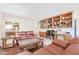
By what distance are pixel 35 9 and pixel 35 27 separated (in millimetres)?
289

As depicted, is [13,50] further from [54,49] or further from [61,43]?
[61,43]

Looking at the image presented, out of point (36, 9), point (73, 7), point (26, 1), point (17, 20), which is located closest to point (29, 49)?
point (17, 20)

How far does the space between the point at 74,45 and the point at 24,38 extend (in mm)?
796

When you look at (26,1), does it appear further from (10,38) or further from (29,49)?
(29,49)

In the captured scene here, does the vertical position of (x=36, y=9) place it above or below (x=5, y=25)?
above

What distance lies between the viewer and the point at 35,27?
198cm

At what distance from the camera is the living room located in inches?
75.9

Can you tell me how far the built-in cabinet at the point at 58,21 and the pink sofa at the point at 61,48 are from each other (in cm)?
25

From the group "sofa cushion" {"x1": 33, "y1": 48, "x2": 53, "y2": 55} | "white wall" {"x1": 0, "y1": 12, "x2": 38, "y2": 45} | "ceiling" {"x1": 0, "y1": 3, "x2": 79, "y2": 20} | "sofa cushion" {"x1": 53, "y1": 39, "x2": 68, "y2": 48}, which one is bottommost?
"sofa cushion" {"x1": 33, "y1": 48, "x2": 53, "y2": 55}

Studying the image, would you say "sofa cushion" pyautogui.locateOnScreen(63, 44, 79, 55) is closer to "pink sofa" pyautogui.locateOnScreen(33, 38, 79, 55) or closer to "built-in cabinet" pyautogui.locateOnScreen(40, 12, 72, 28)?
"pink sofa" pyautogui.locateOnScreen(33, 38, 79, 55)

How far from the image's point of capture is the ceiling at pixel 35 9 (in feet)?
6.37

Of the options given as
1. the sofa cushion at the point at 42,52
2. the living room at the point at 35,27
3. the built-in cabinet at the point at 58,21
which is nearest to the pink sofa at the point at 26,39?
the living room at the point at 35,27

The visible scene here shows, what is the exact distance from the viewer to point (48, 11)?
77.7 inches

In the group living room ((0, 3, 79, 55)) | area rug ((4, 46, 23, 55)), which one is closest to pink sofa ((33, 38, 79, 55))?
living room ((0, 3, 79, 55))
